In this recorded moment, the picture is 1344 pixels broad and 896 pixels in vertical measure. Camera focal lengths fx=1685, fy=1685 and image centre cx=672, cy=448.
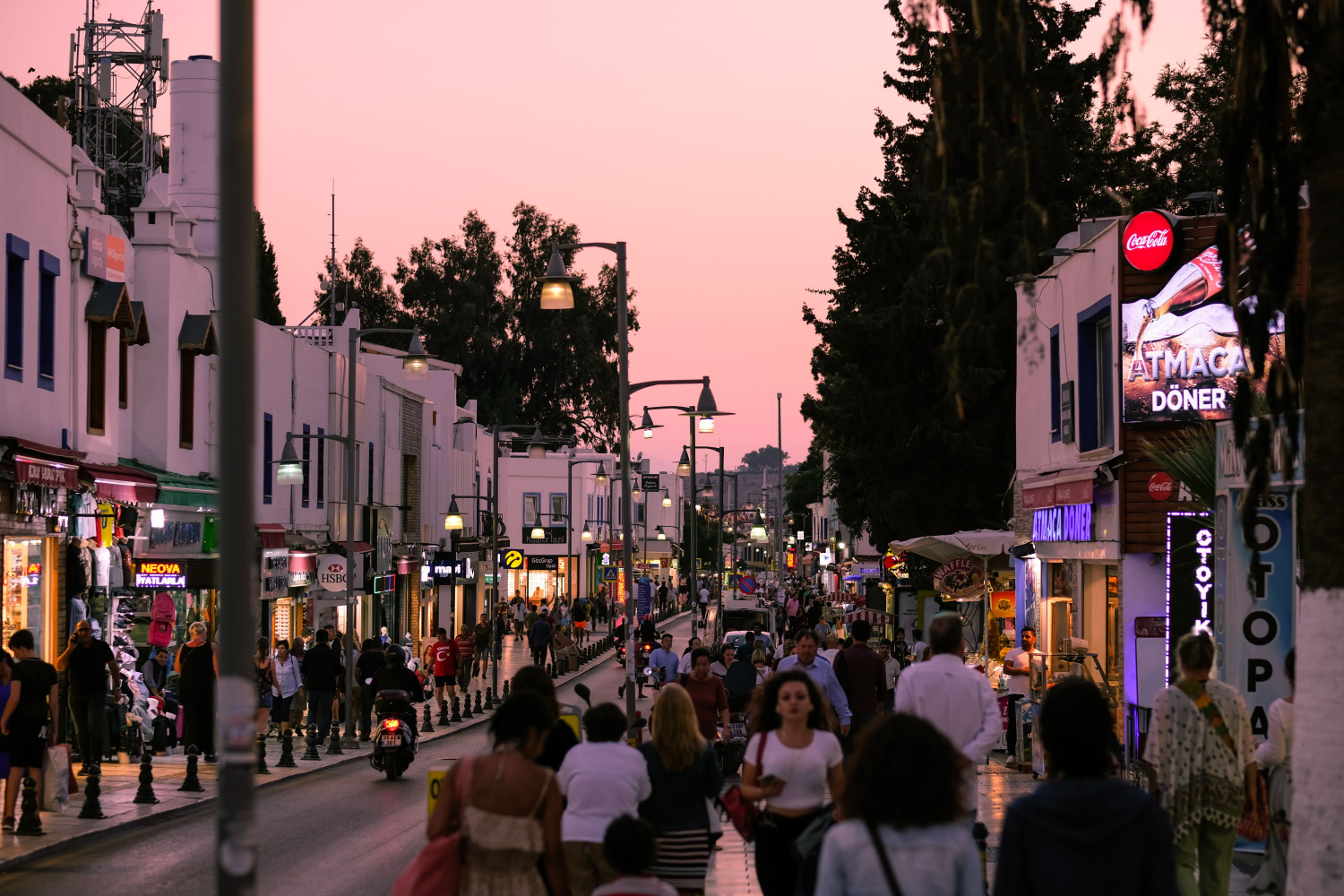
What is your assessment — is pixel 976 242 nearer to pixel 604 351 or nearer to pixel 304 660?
pixel 304 660

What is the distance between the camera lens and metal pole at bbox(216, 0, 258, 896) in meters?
6.08

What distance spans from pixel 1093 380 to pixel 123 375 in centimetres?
1621

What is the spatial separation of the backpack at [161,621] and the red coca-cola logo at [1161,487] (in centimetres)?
1534

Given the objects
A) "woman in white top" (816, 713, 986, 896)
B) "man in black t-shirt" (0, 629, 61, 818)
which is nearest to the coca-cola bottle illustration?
"man in black t-shirt" (0, 629, 61, 818)

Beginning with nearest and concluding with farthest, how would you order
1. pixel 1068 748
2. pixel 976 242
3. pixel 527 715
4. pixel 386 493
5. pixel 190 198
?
pixel 1068 748 < pixel 976 242 < pixel 527 715 < pixel 190 198 < pixel 386 493

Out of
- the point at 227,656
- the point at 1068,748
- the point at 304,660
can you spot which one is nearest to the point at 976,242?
the point at 1068,748

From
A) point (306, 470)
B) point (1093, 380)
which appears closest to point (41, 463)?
point (1093, 380)

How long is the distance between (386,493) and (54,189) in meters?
26.2

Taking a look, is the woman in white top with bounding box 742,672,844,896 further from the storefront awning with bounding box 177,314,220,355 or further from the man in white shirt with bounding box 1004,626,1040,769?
the storefront awning with bounding box 177,314,220,355

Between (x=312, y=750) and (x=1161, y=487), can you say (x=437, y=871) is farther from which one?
(x=312, y=750)

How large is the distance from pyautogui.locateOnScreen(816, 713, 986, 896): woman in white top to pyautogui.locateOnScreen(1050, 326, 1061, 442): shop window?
74.7 feet

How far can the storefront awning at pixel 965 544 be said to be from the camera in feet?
97.0

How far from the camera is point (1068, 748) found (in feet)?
18.8

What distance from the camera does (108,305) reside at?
2647 centimetres
